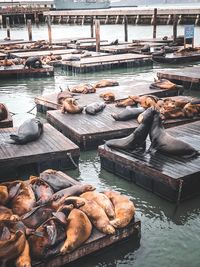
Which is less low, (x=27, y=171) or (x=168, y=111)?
(x=168, y=111)

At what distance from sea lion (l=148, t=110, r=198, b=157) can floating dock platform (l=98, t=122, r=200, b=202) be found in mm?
103

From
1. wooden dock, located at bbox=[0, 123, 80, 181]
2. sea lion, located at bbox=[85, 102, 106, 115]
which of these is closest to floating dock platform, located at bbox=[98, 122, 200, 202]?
wooden dock, located at bbox=[0, 123, 80, 181]

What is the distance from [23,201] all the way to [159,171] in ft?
7.21

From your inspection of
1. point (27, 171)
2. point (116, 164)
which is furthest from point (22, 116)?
point (116, 164)

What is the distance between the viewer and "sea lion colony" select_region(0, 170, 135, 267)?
4105 millimetres

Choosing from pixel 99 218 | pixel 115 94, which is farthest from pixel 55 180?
pixel 115 94

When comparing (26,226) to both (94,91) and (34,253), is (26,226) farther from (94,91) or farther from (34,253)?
(94,91)

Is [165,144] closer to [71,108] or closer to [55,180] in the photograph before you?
[55,180]

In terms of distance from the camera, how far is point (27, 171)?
7.40 m

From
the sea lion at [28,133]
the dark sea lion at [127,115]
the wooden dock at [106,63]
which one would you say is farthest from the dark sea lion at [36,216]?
the wooden dock at [106,63]

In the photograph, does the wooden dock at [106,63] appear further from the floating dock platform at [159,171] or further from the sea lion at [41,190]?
the sea lion at [41,190]

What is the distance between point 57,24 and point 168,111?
2402 inches

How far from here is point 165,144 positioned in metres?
6.60

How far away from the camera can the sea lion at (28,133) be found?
293 inches
